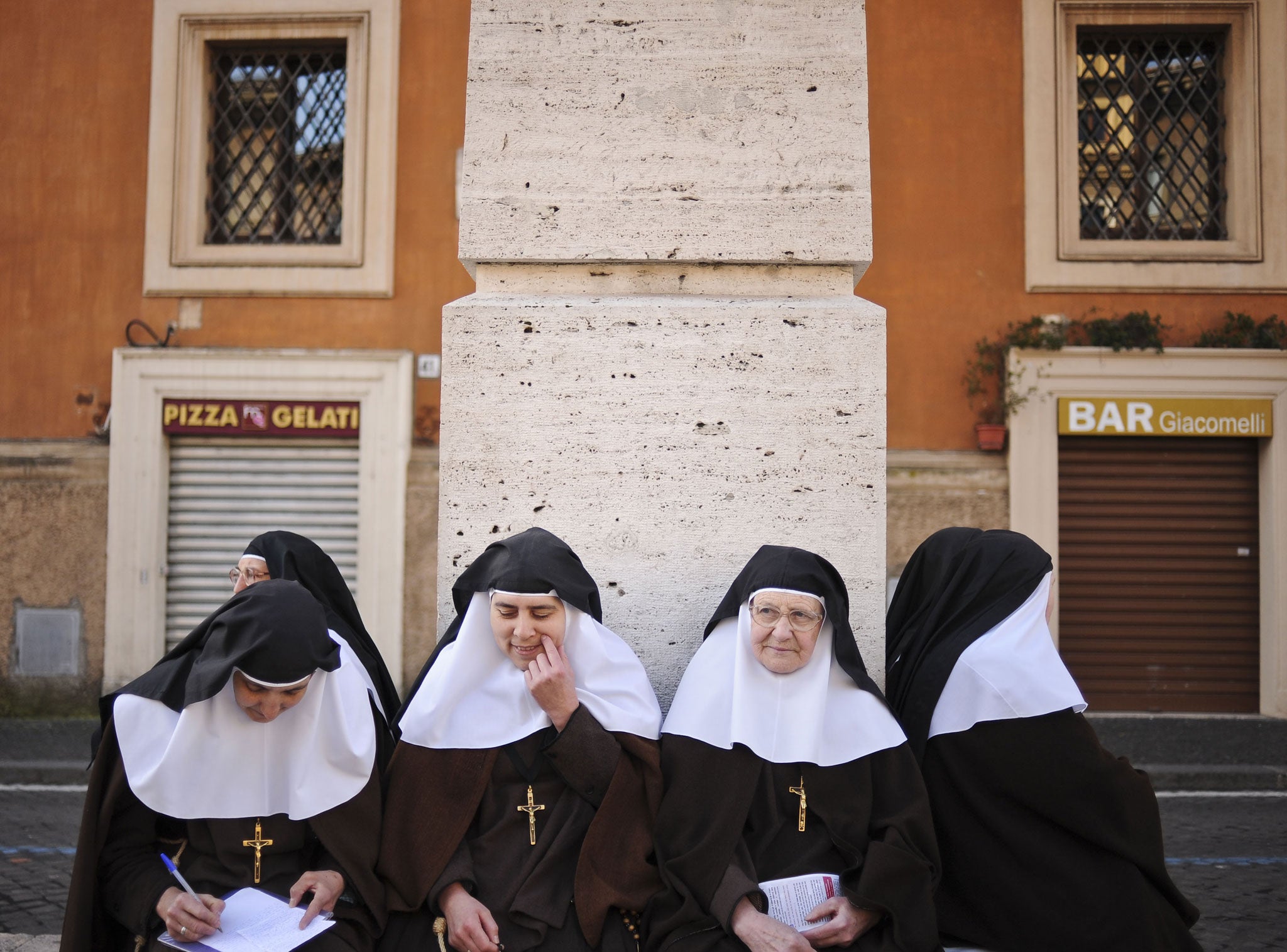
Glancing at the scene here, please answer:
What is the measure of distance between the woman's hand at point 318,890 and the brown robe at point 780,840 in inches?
29.4

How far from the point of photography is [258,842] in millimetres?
2703

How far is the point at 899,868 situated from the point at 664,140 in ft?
6.88

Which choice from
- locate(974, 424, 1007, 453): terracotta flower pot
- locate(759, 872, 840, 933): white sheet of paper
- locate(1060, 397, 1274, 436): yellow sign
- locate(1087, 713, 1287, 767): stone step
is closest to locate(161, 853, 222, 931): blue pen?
locate(759, 872, 840, 933): white sheet of paper

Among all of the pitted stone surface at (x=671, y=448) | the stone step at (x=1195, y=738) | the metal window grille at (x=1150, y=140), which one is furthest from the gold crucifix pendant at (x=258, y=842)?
the metal window grille at (x=1150, y=140)

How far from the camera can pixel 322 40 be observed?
34.3 feet

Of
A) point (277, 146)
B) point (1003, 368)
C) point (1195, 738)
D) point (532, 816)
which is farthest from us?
point (277, 146)

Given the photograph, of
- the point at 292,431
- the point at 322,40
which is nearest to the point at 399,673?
the point at 292,431

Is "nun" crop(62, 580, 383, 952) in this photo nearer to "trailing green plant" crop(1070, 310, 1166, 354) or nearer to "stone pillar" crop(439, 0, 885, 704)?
"stone pillar" crop(439, 0, 885, 704)

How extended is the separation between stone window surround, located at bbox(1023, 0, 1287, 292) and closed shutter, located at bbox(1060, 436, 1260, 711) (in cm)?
146

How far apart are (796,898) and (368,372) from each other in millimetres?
8146

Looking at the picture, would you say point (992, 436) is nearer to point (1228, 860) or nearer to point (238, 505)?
point (1228, 860)

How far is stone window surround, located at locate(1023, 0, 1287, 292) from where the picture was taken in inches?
391

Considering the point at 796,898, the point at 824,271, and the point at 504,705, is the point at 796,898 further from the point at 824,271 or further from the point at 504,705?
the point at 824,271

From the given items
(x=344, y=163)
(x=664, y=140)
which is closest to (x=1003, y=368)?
(x=344, y=163)
